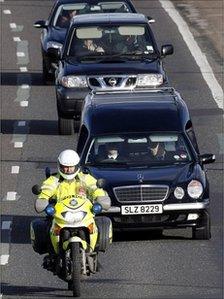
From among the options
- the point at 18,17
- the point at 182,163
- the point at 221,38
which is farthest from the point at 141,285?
the point at 18,17

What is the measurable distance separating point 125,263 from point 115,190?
4.20 ft

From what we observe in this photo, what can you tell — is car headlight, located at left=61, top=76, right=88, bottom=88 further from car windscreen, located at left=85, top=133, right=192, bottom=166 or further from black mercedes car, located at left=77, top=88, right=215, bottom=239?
car windscreen, located at left=85, top=133, right=192, bottom=166

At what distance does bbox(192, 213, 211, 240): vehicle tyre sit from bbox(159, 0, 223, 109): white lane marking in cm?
1100

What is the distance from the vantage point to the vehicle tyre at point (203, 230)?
20344mm

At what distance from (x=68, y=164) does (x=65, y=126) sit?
1161cm

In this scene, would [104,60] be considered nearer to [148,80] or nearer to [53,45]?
[148,80]

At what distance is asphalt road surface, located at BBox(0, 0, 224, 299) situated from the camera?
711 inches

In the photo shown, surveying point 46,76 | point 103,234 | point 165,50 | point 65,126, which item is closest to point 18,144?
point 65,126

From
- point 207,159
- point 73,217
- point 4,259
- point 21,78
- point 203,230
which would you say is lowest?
point 21,78

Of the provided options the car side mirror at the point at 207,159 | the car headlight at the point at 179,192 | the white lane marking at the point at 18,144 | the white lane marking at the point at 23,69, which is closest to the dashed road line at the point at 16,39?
the white lane marking at the point at 23,69

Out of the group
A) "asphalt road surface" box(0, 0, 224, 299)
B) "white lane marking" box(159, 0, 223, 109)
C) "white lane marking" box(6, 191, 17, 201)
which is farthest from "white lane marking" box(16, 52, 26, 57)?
"white lane marking" box(6, 191, 17, 201)

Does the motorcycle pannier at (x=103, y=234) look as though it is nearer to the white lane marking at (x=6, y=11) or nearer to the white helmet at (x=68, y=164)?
the white helmet at (x=68, y=164)

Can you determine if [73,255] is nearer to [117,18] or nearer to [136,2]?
[117,18]

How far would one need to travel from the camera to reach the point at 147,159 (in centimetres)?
2100
